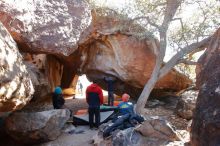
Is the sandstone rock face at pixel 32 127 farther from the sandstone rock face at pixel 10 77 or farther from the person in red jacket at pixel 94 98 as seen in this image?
the sandstone rock face at pixel 10 77

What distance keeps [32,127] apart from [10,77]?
3098 millimetres

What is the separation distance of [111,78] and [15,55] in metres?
8.23

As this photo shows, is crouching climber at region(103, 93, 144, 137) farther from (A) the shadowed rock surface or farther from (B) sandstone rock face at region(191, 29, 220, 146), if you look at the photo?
(B) sandstone rock face at region(191, 29, 220, 146)

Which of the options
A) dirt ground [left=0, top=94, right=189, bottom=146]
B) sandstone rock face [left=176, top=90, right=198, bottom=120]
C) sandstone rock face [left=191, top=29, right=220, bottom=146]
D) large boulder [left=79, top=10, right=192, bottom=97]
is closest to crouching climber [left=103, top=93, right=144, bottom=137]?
dirt ground [left=0, top=94, right=189, bottom=146]

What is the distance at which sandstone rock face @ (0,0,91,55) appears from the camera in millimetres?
9859

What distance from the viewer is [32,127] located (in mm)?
9523

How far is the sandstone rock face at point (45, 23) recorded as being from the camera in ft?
32.3

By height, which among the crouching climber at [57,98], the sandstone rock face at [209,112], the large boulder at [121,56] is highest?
the large boulder at [121,56]

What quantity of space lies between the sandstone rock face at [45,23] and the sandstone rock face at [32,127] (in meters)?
2.25

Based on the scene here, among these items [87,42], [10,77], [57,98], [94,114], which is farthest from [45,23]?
[87,42]

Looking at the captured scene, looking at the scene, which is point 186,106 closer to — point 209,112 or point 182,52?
point 182,52

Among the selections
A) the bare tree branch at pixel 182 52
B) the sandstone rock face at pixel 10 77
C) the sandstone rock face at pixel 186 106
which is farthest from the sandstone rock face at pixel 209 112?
the sandstone rock face at pixel 186 106

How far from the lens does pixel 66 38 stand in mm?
10867

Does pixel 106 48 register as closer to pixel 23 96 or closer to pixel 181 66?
pixel 181 66
